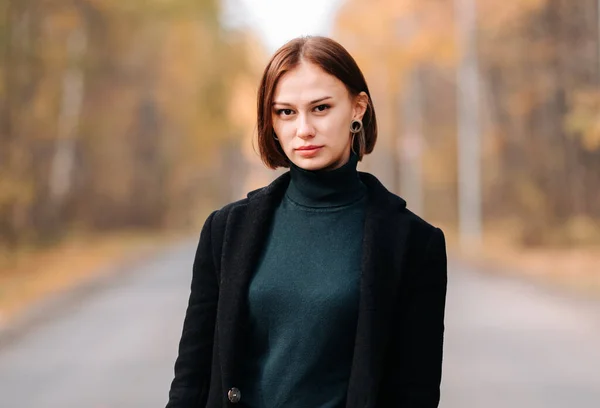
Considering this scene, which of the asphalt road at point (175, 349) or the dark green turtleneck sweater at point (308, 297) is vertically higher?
the asphalt road at point (175, 349)

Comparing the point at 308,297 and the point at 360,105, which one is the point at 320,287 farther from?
the point at 360,105

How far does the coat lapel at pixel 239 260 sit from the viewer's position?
2.59 meters

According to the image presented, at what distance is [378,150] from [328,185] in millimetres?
54862

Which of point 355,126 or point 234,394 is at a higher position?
point 355,126

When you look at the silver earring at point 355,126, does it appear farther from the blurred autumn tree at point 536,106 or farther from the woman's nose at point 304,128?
the blurred autumn tree at point 536,106

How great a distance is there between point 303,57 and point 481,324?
11.5 metres

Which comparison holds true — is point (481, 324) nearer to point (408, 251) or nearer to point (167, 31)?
point (408, 251)

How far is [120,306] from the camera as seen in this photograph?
655 inches

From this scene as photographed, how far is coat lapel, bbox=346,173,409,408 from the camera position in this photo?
2482 millimetres

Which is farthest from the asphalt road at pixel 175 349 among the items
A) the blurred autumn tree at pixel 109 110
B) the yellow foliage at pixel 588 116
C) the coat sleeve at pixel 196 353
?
the blurred autumn tree at pixel 109 110

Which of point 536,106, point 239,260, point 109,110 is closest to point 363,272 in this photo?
point 239,260

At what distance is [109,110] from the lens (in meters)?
37.5

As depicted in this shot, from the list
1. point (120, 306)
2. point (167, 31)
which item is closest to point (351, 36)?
point (167, 31)

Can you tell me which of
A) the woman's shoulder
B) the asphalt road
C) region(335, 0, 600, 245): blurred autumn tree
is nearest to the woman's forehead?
the woman's shoulder
